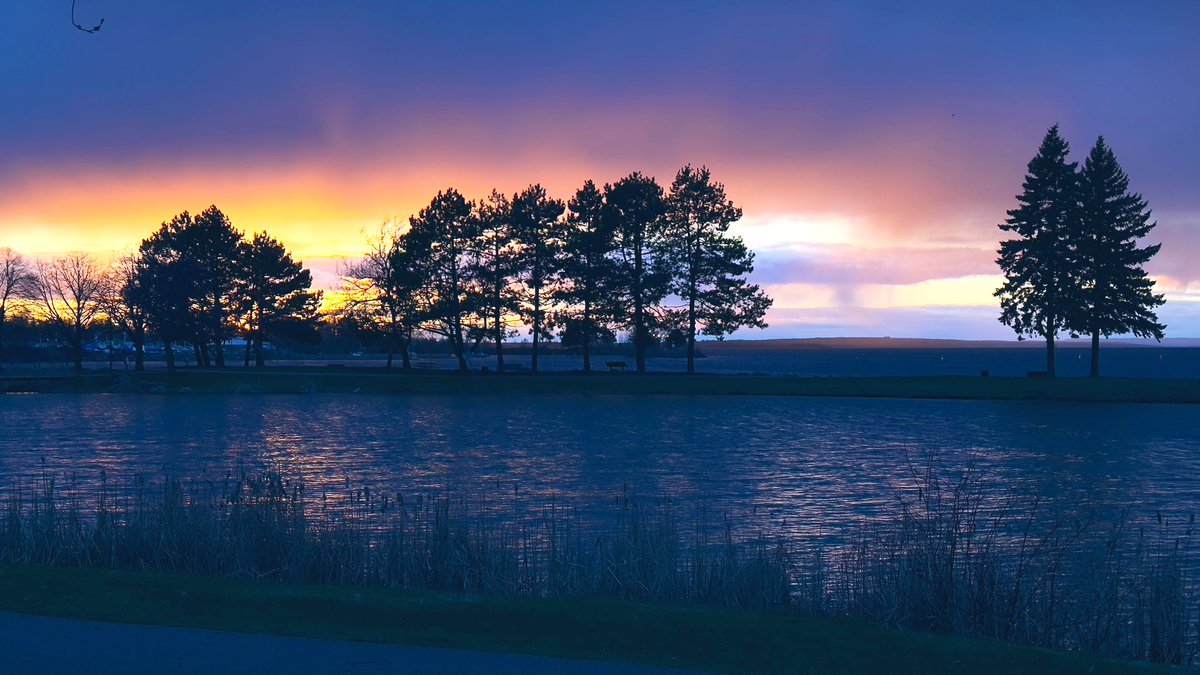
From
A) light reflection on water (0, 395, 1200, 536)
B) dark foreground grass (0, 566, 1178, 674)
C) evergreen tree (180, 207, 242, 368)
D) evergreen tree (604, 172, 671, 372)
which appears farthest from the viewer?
evergreen tree (180, 207, 242, 368)

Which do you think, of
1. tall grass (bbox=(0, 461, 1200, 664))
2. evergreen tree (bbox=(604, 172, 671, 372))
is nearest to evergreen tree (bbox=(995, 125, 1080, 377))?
evergreen tree (bbox=(604, 172, 671, 372))

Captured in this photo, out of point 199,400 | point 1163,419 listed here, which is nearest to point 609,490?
point 1163,419

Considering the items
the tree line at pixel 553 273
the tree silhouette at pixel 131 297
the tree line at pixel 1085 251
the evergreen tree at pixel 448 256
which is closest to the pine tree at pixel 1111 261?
the tree line at pixel 1085 251

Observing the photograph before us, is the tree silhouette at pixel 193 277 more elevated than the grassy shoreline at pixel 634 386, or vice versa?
the tree silhouette at pixel 193 277

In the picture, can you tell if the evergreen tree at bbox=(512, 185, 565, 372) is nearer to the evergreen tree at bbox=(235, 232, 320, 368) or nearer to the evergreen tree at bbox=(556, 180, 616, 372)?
the evergreen tree at bbox=(556, 180, 616, 372)

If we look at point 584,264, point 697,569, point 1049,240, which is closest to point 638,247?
point 584,264

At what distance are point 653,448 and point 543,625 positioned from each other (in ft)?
88.6

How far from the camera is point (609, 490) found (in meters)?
25.8

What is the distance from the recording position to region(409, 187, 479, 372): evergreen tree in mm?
79688

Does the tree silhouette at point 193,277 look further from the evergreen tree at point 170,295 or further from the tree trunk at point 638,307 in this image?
the tree trunk at point 638,307

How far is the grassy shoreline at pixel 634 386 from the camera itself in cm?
6281

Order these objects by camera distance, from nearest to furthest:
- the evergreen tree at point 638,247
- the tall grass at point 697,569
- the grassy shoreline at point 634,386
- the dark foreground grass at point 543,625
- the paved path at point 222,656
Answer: the paved path at point 222,656 → the dark foreground grass at point 543,625 → the tall grass at point 697,569 → the grassy shoreline at point 634,386 → the evergreen tree at point 638,247

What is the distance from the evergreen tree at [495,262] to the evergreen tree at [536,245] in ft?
2.33

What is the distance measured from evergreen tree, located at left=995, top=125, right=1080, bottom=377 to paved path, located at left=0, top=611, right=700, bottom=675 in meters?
71.0
